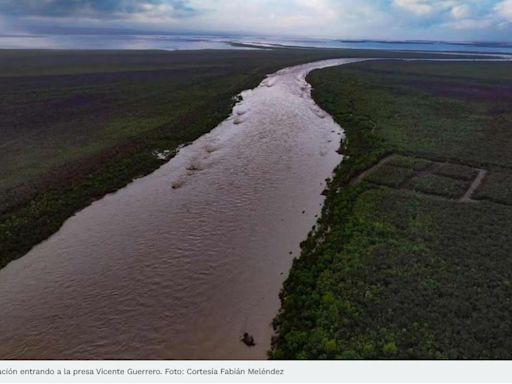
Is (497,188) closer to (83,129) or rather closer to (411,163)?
(411,163)

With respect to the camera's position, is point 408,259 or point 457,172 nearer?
point 408,259

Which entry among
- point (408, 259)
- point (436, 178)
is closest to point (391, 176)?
point (436, 178)

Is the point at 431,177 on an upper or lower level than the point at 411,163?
upper

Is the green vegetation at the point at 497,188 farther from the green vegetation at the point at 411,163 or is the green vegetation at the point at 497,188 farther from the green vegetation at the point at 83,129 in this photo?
the green vegetation at the point at 83,129

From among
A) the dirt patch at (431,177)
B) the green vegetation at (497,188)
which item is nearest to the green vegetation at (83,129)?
the dirt patch at (431,177)

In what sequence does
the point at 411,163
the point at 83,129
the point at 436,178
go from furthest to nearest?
the point at 83,129
the point at 411,163
the point at 436,178

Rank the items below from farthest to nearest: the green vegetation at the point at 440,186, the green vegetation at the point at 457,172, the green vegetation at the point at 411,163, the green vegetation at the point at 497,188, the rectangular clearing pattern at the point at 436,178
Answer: the green vegetation at the point at 411,163 → the green vegetation at the point at 457,172 → the green vegetation at the point at 440,186 → the rectangular clearing pattern at the point at 436,178 → the green vegetation at the point at 497,188

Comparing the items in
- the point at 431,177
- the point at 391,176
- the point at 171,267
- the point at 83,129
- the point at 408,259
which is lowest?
the point at 83,129

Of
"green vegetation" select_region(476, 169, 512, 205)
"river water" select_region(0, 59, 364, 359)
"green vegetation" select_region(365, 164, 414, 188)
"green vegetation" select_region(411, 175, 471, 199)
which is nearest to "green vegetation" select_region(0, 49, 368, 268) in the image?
"river water" select_region(0, 59, 364, 359)
